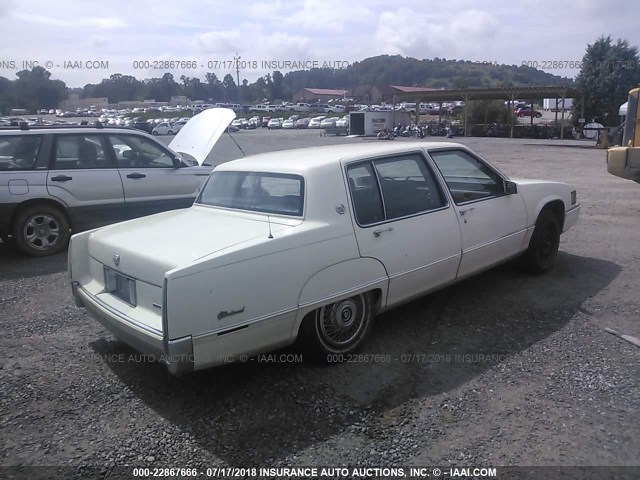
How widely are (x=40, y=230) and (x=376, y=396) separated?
555 centimetres

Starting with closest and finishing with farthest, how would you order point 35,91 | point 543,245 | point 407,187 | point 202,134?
1. point 407,187
2. point 543,245
3. point 202,134
4. point 35,91

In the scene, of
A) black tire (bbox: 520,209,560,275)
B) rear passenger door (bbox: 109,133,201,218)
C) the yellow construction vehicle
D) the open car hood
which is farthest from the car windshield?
the yellow construction vehicle

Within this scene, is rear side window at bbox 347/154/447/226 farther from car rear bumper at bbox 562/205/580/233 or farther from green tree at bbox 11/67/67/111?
green tree at bbox 11/67/67/111

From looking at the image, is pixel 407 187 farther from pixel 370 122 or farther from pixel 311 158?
pixel 370 122

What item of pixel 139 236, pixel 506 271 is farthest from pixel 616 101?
pixel 139 236

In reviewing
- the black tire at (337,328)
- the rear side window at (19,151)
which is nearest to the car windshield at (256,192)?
the black tire at (337,328)

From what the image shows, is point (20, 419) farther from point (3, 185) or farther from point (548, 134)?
point (548, 134)

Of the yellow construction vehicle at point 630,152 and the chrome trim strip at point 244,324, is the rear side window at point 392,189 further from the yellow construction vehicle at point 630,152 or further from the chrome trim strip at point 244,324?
the yellow construction vehicle at point 630,152

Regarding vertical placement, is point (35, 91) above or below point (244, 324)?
above

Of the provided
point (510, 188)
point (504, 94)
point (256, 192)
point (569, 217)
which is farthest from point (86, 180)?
point (504, 94)

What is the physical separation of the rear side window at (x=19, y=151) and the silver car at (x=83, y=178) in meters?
0.01

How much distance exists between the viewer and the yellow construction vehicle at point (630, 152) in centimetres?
934

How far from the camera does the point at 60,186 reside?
7.04 meters

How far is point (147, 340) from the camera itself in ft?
10.5
